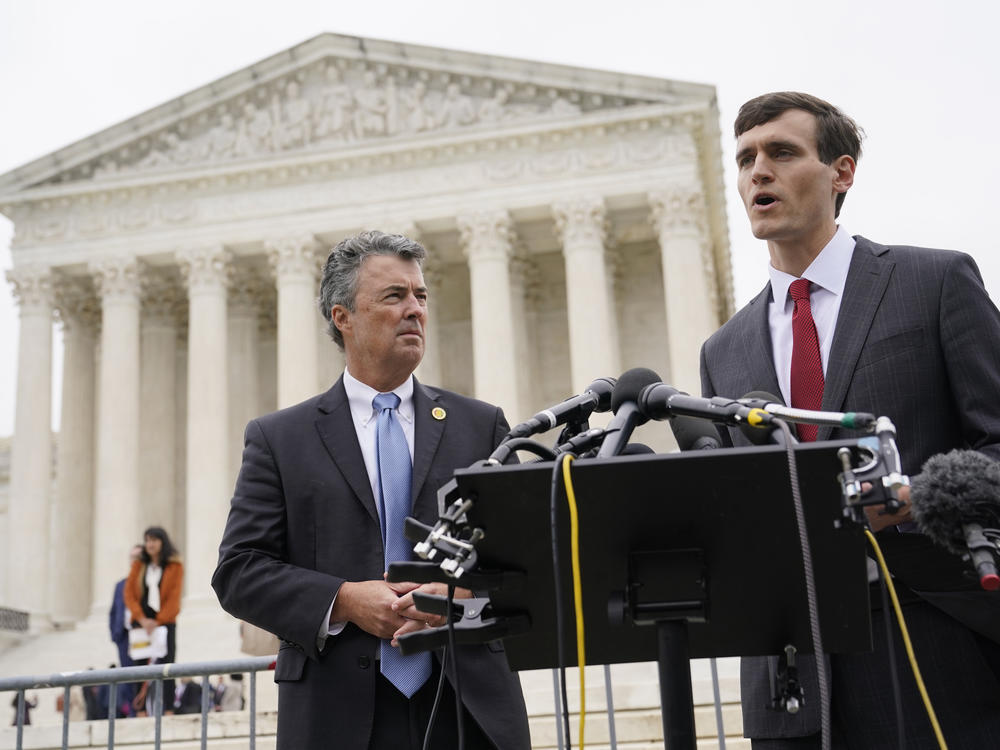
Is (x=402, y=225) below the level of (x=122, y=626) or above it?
above

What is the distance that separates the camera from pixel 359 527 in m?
4.71

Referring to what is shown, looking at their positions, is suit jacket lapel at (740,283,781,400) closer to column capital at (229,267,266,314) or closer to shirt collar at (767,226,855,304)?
shirt collar at (767,226,855,304)

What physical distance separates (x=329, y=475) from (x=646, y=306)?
31872mm

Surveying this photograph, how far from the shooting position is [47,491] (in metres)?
33.5

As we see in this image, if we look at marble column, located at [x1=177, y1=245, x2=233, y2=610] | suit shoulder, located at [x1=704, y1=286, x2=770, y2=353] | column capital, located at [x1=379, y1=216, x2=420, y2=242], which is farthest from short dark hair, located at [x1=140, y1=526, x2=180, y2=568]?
column capital, located at [x1=379, y1=216, x2=420, y2=242]

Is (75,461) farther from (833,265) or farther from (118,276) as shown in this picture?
(833,265)

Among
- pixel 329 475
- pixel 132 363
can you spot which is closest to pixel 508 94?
pixel 132 363

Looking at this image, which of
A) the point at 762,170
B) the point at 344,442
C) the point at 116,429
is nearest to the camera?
the point at 762,170

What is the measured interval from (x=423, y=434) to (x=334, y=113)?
31197 millimetres

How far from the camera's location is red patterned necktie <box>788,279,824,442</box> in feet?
13.2

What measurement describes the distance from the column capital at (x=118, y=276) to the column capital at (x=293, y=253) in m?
4.31

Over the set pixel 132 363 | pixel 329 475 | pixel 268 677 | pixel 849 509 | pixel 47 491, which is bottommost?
pixel 268 677

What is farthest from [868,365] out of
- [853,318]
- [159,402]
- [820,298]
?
[159,402]

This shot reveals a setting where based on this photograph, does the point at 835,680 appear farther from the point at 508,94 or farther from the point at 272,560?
the point at 508,94
